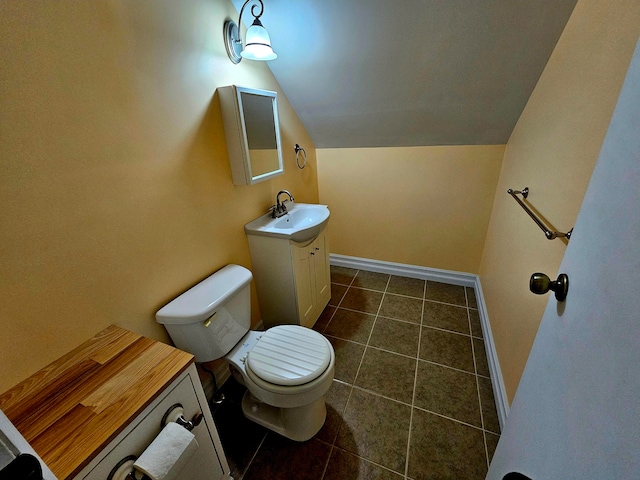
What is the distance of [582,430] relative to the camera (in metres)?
0.43

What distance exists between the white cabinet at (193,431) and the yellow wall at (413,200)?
6.48 feet

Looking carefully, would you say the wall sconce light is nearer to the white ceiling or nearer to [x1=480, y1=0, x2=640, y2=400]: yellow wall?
the white ceiling

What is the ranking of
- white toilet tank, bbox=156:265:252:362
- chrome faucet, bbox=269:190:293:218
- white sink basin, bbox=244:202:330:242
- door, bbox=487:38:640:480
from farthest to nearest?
1. chrome faucet, bbox=269:190:293:218
2. white sink basin, bbox=244:202:330:242
3. white toilet tank, bbox=156:265:252:362
4. door, bbox=487:38:640:480

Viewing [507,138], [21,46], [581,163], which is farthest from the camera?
[507,138]

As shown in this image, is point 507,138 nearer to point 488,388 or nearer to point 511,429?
point 488,388

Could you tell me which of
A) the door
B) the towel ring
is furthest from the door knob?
the towel ring

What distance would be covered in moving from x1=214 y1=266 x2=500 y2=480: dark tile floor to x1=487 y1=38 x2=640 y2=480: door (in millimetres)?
764

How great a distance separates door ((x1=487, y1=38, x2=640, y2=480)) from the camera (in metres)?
0.37

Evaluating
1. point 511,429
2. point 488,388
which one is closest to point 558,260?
point 511,429

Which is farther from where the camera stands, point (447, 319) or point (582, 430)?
point (447, 319)

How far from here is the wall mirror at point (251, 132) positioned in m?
1.34

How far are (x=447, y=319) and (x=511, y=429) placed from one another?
1384 millimetres

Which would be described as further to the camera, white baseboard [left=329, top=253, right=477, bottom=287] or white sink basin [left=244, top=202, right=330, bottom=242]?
white baseboard [left=329, top=253, right=477, bottom=287]

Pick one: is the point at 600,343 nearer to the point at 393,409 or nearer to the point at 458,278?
the point at 393,409
